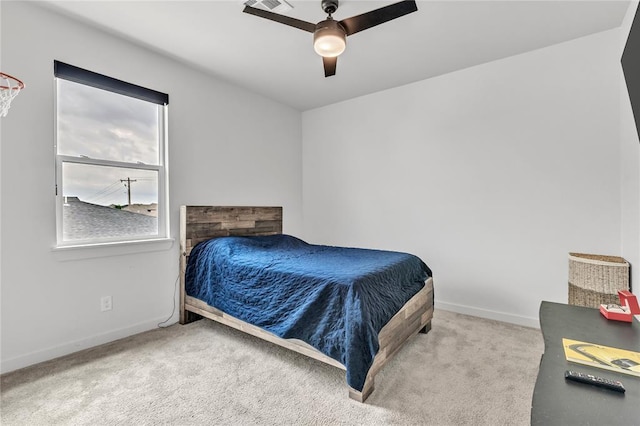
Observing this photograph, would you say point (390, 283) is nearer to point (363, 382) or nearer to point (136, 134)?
point (363, 382)

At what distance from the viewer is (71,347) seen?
230 cm

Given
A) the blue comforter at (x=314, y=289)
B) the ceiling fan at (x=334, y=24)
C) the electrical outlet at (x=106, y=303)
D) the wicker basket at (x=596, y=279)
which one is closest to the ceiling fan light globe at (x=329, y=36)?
the ceiling fan at (x=334, y=24)

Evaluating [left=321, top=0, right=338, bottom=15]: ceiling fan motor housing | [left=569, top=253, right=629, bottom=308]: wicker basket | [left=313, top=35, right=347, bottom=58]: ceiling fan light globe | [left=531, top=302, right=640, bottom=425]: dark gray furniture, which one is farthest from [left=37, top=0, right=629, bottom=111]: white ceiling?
[left=531, top=302, right=640, bottom=425]: dark gray furniture

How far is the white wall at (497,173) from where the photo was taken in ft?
8.43

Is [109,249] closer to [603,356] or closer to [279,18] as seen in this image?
[279,18]

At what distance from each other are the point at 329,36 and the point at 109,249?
2.40 meters

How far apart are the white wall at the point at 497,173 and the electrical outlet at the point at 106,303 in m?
2.71

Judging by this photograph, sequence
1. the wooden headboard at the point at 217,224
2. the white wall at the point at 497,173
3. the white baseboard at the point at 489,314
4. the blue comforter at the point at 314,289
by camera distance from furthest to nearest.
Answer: the wooden headboard at the point at 217,224, the white baseboard at the point at 489,314, the white wall at the point at 497,173, the blue comforter at the point at 314,289

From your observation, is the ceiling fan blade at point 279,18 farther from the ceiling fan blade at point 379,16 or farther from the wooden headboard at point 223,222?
the wooden headboard at point 223,222

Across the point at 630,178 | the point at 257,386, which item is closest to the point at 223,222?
the point at 257,386

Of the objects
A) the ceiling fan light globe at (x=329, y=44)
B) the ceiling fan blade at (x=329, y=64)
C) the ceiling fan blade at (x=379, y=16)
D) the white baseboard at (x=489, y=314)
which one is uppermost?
the ceiling fan blade at (x=379, y=16)

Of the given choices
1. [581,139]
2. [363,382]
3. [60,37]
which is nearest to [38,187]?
[60,37]

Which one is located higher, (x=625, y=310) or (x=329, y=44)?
(x=329, y=44)

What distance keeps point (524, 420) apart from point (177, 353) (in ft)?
7.64
